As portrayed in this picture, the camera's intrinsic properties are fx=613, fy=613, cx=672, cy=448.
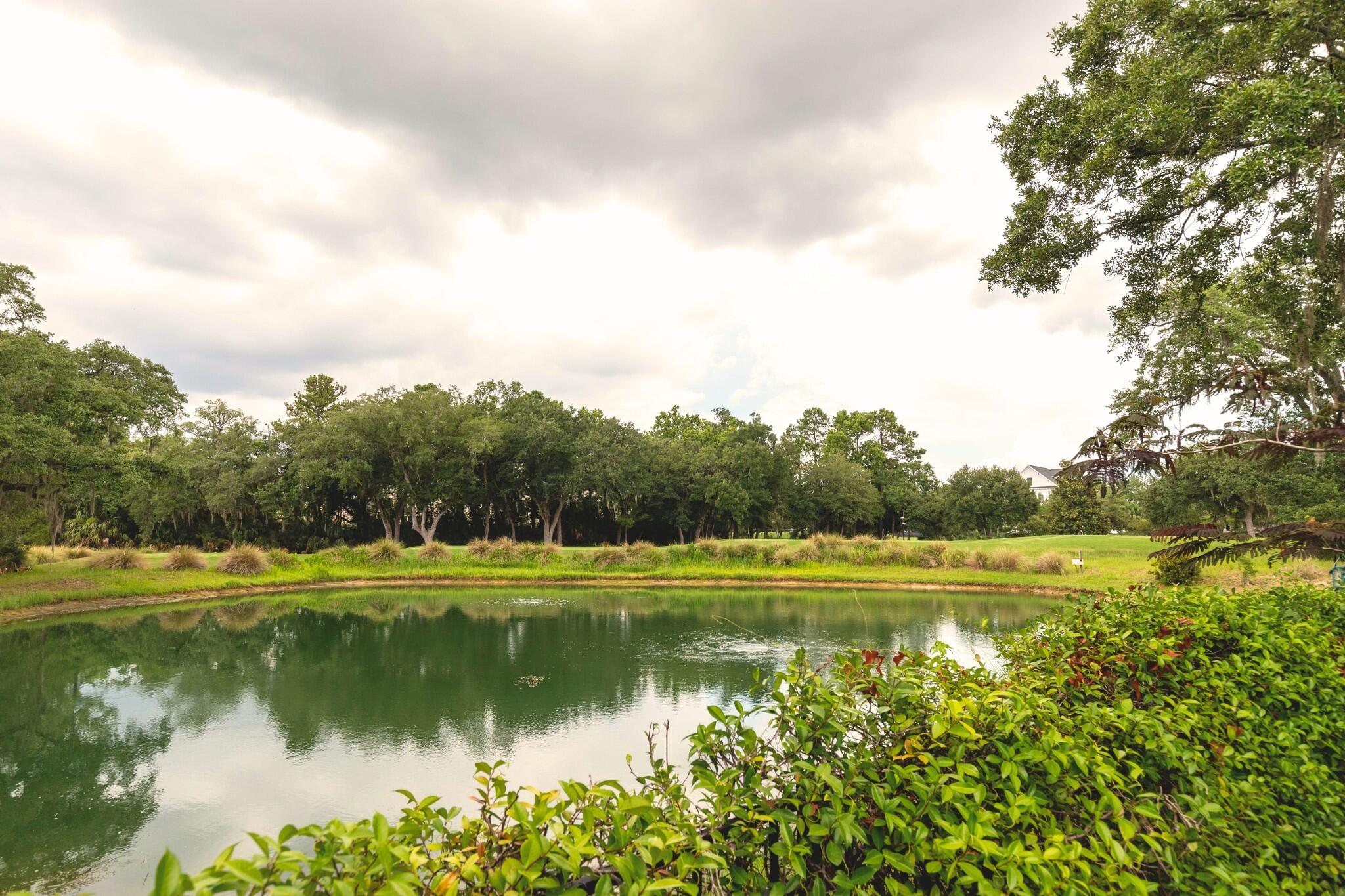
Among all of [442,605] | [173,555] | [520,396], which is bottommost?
[442,605]

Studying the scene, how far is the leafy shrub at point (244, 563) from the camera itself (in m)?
19.1

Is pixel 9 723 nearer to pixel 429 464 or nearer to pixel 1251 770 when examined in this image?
pixel 1251 770

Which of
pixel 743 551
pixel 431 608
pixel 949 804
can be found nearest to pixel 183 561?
pixel 431 608

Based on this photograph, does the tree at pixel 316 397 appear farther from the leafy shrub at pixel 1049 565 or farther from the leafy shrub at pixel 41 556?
the leafy shrub at pixel 1049 565

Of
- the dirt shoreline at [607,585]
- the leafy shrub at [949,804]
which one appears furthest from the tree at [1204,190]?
the dirt shoreline at [607,585]

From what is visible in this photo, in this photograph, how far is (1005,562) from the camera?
21.0m

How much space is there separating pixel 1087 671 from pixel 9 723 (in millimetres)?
10230

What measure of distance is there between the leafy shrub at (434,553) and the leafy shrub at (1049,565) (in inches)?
804

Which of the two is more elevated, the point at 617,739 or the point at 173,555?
the point at 173,555

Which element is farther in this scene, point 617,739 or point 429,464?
point 429,464

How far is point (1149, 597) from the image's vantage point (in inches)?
124

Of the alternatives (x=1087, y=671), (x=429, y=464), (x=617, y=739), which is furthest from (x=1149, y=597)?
(x=429, y=464)

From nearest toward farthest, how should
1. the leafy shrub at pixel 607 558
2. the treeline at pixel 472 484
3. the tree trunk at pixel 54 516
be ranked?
the tree trunk at pixel 54 516 < the leafy shrub at pixel 607 558 < the treeline at pixel 472 484

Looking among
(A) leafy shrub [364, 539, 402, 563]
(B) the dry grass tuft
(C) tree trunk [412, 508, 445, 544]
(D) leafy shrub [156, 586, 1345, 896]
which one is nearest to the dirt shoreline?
(A) leafy shrub [364, 539, 402, 563]
